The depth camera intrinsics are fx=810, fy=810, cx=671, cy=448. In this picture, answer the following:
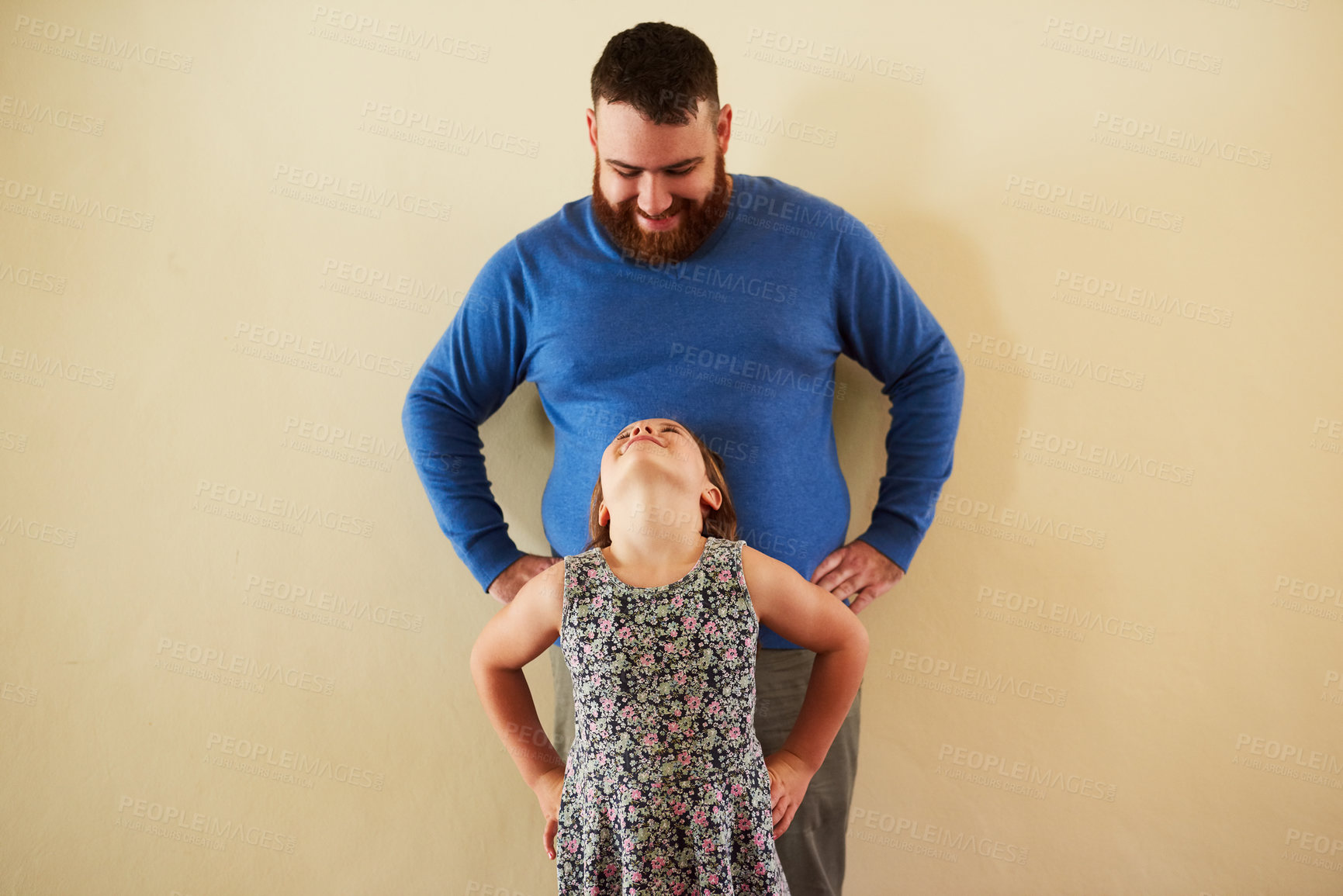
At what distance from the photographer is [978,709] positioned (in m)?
2.05

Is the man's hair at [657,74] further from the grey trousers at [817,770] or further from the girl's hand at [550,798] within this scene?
the girl's hand at [550,798]

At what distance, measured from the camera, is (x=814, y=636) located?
5.03 feet

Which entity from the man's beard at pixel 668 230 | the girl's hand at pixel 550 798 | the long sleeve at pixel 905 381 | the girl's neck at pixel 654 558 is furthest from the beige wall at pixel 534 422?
the girl's neck at pixel 654 558

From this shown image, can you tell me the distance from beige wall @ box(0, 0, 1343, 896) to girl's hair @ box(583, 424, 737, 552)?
48 centimetres

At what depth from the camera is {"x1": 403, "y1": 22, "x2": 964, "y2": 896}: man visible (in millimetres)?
1623

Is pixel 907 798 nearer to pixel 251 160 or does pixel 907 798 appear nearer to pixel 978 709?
pixel 978 709

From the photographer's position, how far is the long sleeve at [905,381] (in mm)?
1738

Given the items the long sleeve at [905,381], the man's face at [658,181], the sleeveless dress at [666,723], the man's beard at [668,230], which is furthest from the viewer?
the long sleeve at [905,381]

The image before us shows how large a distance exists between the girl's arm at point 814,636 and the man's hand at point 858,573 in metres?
0.20

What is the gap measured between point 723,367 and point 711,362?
0.09 ft

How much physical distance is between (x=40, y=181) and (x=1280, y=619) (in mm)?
3196

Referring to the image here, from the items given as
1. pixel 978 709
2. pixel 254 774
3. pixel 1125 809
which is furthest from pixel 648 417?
pixel 1125 809

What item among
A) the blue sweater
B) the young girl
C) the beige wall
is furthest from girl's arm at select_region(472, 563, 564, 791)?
the beige wall

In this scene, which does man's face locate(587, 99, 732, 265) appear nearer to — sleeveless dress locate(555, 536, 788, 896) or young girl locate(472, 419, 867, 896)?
young girl locate(472, 419, 867, 896)
